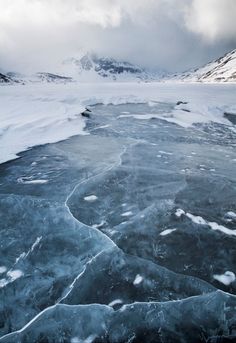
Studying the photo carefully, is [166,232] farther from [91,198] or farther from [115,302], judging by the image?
[91,198]

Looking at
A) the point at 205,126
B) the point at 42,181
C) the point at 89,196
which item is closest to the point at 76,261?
the point at 89,196

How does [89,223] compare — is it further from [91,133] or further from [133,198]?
[91,133]

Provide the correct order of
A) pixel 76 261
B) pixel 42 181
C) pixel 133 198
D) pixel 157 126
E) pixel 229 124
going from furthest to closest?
pixel 229 124
pixel 157 126
pixel 42 181
pixel 133 198
pixel 76 261

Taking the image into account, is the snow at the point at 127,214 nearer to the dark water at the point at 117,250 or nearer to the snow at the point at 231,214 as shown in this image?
the dark water at the point at 117,250

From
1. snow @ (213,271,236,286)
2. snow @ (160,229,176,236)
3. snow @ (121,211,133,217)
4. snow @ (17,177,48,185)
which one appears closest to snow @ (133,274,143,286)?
A: snow @ (213,271,236,286)

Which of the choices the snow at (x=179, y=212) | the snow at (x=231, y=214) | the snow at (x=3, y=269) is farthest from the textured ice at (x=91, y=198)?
the snow at (x=231, y=214)

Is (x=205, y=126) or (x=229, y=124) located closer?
(x=205, y=126)

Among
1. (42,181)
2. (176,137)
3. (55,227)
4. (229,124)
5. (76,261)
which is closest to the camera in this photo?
(76,261)
